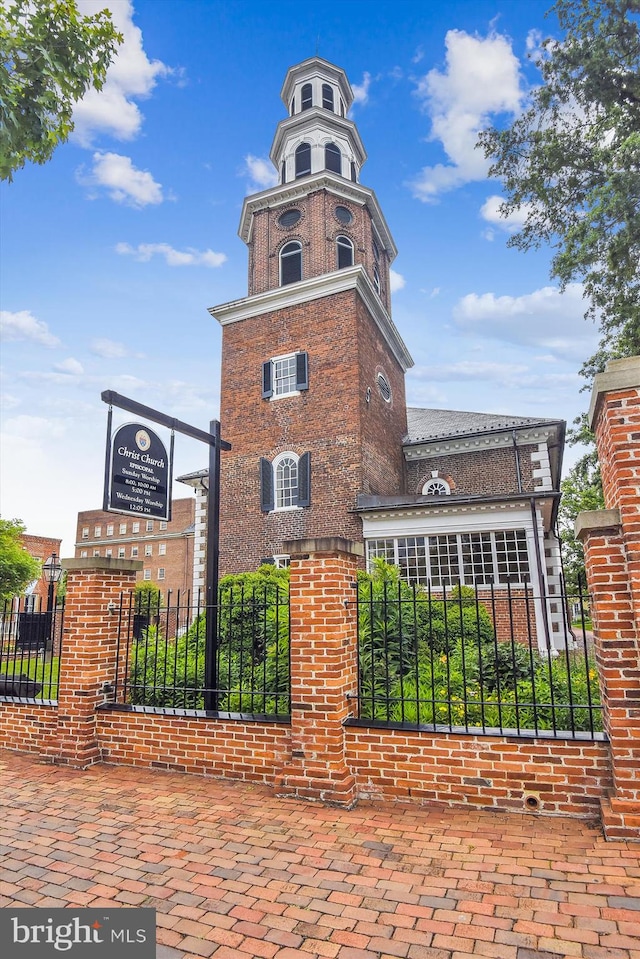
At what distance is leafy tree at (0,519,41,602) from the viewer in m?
18.9

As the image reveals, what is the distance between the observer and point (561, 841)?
363 cm

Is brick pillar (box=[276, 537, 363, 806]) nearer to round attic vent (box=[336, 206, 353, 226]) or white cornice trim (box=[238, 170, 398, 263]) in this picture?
round attic vent (box=[336, 206, 353, 226])

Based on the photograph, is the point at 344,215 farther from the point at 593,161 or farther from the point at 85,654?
the point at 85,654

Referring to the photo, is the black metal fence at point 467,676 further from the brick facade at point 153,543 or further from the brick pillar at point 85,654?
the brick facade at point 153,543

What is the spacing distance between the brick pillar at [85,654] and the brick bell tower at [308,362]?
9.85m

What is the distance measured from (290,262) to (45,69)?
1429cm

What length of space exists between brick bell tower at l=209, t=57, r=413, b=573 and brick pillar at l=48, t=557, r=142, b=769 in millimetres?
9847

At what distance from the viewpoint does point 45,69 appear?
5363 mm

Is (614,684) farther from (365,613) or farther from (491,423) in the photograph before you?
(491,423)

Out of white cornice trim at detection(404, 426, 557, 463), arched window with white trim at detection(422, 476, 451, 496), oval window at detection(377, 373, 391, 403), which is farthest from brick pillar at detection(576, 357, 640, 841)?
arched window with white trim at detection(422, 476, 451, 496)

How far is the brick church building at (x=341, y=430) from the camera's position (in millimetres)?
14445

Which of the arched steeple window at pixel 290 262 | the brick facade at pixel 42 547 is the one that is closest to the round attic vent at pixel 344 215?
the arched steeple window at pixel 290 262

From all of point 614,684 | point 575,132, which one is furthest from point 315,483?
point 614,684

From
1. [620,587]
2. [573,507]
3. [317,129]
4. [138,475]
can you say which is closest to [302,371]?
[317,129]
